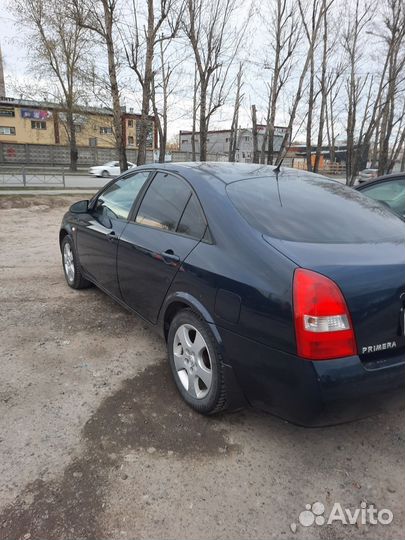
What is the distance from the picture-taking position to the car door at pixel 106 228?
3535 mm

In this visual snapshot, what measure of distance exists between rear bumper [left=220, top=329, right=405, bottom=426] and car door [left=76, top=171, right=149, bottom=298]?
71.7 inches

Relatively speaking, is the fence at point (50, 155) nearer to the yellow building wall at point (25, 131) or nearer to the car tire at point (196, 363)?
the yellow building wall at point (25, 131)

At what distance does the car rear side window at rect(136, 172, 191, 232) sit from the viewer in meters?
2.86

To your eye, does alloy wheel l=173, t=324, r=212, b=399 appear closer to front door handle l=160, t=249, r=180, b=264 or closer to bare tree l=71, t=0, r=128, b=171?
front door handle l=160, t=249, r=180, b=264

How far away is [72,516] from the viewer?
6.03 feet

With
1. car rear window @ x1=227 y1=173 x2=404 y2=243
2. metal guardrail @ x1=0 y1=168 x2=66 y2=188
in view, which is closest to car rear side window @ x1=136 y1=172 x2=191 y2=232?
car rear window @ x1=227 y1=173 x2=404 y2=243

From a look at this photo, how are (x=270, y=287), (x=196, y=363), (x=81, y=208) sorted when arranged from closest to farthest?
(x=270, y=287)
(x=196, y=363)
(x=81, y=208)

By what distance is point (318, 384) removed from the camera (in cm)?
186

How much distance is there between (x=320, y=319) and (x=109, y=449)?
1.37 meters

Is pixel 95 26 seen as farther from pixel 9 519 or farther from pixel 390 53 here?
pixel 9 519

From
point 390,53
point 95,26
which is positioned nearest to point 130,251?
point 95,26

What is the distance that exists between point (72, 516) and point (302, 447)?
4.17 feet

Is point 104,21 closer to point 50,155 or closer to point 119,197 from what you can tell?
point 119,197

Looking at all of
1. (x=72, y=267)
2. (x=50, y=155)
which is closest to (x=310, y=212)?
(x=72, y=267)
